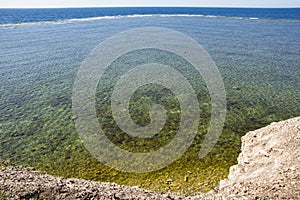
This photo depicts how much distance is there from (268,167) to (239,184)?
1.90 meters

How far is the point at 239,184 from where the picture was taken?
29.7 feet

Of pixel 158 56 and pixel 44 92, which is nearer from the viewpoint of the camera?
pixel 44 92

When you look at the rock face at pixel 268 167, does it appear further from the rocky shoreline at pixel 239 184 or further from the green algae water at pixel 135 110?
the green algae water at pixel 135 110

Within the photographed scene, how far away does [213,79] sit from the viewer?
25969 millimetres

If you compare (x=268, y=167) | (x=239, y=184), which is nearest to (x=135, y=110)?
(x=268, y=167)

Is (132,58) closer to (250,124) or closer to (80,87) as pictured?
(80,87)

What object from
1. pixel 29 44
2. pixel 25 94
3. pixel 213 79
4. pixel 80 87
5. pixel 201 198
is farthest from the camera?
pixel 29 44

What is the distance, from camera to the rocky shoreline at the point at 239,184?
8055 millimetres

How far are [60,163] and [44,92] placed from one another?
11246 millimetres

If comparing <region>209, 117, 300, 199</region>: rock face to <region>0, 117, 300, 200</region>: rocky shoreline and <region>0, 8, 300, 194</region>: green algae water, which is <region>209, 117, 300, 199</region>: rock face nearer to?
<region>0, 117, 300, 200</region>: rocky shoreline

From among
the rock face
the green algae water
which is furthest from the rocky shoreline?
the green algae water

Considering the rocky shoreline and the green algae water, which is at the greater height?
the rocky shoreline

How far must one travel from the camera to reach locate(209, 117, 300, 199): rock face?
26.7 ft

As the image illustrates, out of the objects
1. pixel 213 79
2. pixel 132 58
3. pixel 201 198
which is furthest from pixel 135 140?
pixel 132 58
